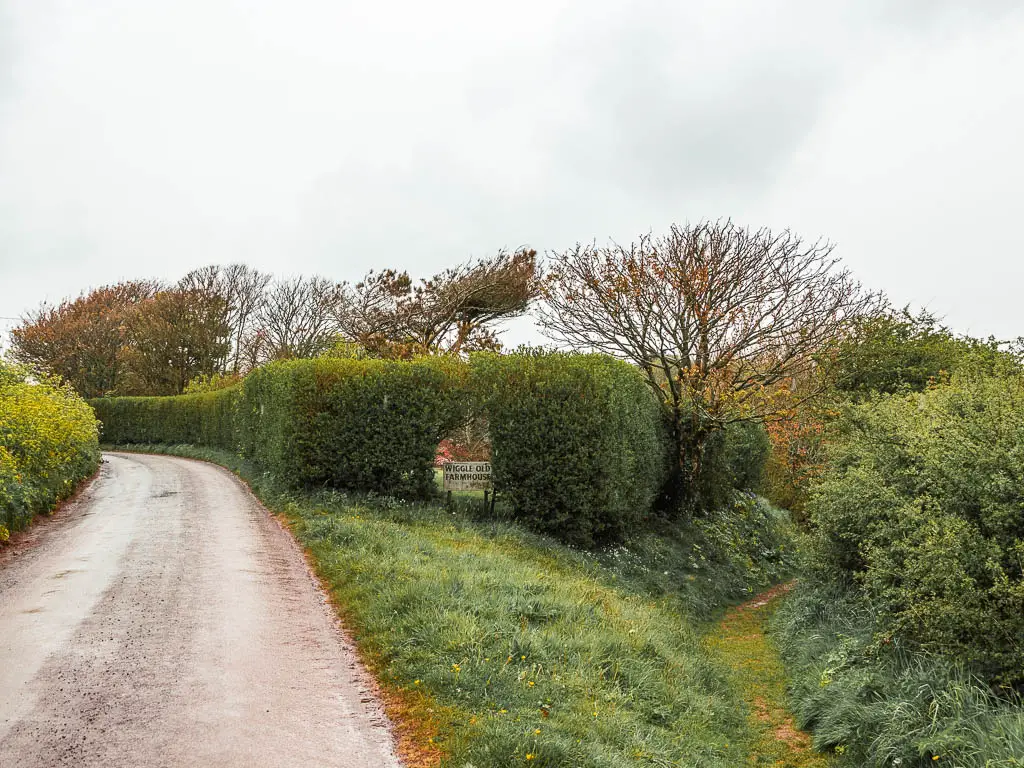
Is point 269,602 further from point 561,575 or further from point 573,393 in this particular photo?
point 573,393

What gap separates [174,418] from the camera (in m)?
32.7

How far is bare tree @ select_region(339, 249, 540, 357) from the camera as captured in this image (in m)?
31.7

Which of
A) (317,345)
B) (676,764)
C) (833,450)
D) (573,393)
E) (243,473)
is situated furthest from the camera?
(317,345)

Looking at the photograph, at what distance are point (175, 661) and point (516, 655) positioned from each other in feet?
10.2

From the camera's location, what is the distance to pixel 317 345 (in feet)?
118

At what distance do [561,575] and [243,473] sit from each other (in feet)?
42.5

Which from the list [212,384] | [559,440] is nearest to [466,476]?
[559,440]

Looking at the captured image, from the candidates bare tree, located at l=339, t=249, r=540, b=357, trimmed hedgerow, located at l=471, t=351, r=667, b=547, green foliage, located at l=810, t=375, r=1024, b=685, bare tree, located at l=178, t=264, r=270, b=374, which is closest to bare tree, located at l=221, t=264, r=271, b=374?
bare tree, located at l=178, t=264, r=270, b=374

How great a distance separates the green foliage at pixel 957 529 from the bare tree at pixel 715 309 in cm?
763

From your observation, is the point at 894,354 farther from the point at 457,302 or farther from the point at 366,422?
the point at 457,302

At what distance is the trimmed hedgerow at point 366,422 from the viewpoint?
14.2 m

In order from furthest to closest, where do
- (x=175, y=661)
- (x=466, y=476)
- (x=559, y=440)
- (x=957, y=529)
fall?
(x=466, y=476) < (x=559, y=440) < (x=957, y=529) < (x=175, y=661)

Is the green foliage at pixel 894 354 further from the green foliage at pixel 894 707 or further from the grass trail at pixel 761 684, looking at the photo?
the green foliage at pixel 894 707

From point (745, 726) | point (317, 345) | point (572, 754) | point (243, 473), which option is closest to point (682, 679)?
point (745, 726)
